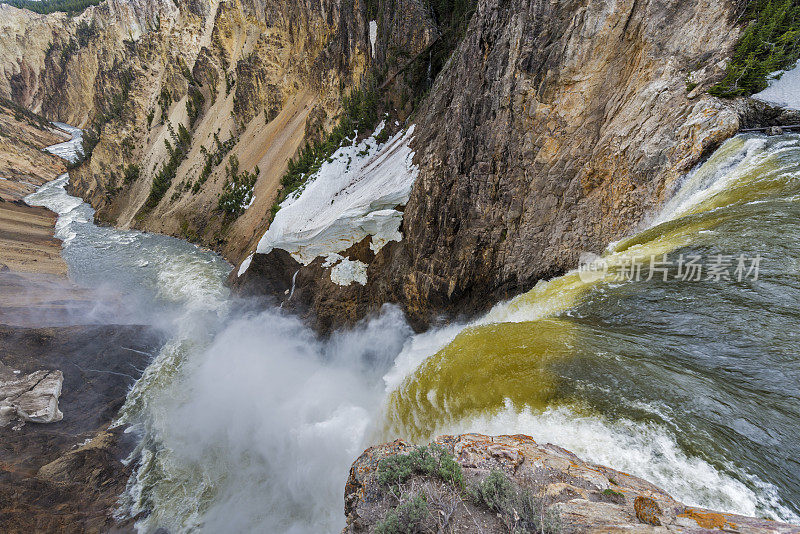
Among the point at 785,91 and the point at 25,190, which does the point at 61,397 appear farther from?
the point at 25,190

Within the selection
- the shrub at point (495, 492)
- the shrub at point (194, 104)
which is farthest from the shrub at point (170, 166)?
the shrub at point (495, 492)

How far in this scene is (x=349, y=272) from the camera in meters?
15.3

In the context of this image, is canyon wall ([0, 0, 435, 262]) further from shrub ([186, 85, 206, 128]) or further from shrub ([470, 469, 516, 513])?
shrub ([470, 469, 516, 513])

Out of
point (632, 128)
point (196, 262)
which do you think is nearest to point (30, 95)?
point (196, 262)

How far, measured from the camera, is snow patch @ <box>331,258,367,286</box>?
1521cm

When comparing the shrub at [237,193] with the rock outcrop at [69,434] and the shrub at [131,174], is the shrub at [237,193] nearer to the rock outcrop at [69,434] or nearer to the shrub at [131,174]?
the rock outcrop at [69,434]

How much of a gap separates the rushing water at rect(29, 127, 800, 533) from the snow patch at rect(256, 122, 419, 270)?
4490mm

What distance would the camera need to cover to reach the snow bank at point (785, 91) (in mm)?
6613

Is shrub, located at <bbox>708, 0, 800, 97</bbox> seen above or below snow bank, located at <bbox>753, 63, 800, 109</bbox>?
above

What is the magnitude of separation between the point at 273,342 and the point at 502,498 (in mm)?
14222

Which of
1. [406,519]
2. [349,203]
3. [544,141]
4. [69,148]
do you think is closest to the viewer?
[406,519]

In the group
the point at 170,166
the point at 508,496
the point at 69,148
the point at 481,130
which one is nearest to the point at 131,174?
the point at 170,166


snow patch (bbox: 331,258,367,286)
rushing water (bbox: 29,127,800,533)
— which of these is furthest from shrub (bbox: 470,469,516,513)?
snow patch (bbox: 331,258,367,286)

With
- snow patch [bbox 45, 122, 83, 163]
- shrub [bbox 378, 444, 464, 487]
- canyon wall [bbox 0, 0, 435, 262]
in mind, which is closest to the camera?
shrub [bbox 378, 444, 464, 487]
